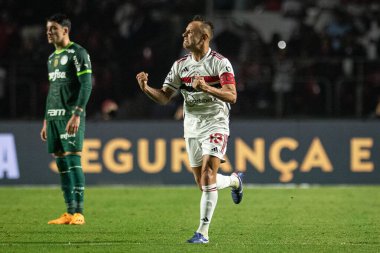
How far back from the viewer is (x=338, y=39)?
62.2 feet

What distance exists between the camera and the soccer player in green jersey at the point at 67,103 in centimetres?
997

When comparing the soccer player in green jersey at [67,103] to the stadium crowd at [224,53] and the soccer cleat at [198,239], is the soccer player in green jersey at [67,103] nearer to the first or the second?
the soccer cleat at [198,239]

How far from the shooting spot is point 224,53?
1838 cm

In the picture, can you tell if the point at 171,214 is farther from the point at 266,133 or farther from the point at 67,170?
the point at 266,133

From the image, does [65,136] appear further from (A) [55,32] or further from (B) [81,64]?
(A) [55,32]

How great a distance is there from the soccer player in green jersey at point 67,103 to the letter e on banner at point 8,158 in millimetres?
5925

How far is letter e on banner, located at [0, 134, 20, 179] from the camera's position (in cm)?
1588

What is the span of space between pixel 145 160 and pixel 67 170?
229 inches

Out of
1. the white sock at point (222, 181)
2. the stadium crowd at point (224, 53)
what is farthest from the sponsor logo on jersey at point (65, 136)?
the stadium crowd at point (224, 53)

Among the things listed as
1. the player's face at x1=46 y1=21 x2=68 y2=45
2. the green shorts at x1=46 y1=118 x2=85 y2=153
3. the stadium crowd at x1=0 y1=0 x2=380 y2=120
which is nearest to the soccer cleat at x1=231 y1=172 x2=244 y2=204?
the green shorts at x1=46 y1=118 x2=85 y2=153

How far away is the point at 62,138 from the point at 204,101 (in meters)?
2.09

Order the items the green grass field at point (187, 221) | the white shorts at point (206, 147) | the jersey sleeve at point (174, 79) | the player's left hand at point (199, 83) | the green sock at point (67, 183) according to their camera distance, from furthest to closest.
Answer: the green sock at point (67, 183)
the jersey sleeve at point (174, 79)
the white shorts at point (206, 147)
the green grass field at point (187, 221)
the player's left hand at point (199, 83)

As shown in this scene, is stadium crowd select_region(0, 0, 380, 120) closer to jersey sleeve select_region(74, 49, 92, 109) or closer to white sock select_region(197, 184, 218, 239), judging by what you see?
jersey sleeve select_region(74, 49, 92, 109)

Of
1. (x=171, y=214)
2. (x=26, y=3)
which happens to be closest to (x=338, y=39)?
(x=26, y=3)
